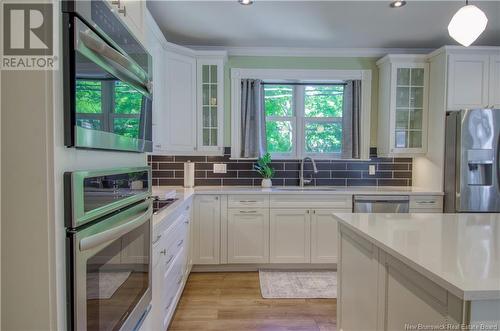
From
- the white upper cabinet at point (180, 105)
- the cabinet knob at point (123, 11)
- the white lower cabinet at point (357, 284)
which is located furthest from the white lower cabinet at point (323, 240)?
the cabinet knob at point (123, 11)

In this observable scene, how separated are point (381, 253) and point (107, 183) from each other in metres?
1.17

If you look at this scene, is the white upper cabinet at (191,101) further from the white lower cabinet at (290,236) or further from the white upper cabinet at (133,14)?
the white upper cabinet at (133,14)

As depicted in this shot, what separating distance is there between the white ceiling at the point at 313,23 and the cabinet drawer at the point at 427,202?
5.72 ft

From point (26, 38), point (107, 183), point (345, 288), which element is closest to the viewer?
point (26, 38)

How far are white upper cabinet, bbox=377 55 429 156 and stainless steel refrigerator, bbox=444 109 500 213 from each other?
0.46 m

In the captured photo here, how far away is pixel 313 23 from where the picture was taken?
9.74ft

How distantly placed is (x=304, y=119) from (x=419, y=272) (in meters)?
2.96

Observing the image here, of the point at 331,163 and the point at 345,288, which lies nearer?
the point at 345,288

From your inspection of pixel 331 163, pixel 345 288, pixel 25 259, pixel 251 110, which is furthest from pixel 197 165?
pixel 25 259

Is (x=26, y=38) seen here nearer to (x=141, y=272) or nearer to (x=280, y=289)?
(x=141, y=272)

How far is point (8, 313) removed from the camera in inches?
27.7

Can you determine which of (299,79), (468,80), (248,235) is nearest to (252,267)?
(248,235)

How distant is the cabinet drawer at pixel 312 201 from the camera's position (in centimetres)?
326

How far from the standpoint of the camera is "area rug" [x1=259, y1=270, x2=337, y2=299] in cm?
274
